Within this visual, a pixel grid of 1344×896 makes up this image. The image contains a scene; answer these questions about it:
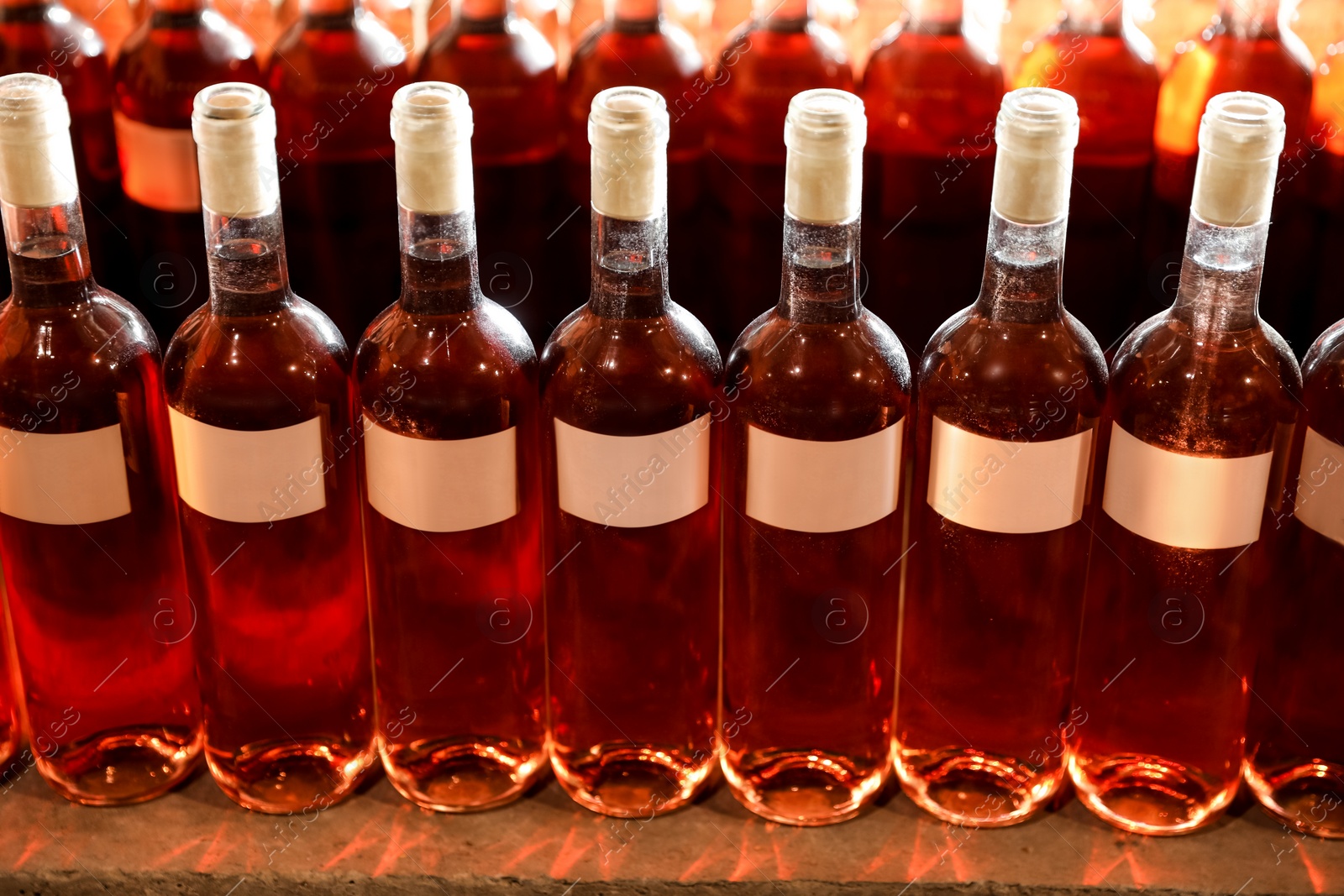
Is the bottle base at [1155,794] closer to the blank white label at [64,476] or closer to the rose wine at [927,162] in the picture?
the rose wine at [927,162]

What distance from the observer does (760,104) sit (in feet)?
3.76

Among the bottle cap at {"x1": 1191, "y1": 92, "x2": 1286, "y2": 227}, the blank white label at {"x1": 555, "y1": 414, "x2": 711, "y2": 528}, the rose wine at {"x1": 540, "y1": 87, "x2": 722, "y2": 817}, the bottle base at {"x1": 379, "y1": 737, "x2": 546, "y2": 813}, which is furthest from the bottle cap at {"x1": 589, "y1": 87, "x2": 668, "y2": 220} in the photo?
the bottle base at {"x1": 379, "y1": 737, "x2": 546, "y2": 813}

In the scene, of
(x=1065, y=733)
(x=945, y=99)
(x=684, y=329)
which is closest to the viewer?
(x=684, y=329)

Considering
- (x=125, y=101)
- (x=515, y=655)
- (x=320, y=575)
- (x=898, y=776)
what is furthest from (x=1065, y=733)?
(x=125, y=101)

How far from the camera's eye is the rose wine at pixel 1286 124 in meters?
1.09

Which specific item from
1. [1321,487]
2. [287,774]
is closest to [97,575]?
[287,774]

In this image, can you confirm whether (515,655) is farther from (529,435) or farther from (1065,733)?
(1065,733)

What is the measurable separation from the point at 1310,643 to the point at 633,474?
0.43m

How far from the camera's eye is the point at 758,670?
0.99 metres

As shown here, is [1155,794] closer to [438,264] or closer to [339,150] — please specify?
[438,264]

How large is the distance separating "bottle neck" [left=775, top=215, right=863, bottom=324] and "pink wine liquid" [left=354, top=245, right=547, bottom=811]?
0.52 ft

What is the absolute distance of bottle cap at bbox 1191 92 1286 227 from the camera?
0.80 meters

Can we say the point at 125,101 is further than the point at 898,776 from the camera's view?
Yes

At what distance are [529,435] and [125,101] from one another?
46cm
